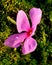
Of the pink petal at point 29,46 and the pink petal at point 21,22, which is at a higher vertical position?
the pink petal at point 21,22

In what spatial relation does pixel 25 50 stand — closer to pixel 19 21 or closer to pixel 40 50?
pixel 19 21

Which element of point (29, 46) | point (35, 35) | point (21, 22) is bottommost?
point (35, 35)

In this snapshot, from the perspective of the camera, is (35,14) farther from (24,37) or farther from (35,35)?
(35,35)

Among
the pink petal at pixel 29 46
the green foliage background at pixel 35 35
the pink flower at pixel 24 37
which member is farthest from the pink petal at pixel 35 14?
the green foliage background at pixel 35 35

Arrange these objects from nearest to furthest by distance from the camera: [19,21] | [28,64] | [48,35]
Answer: [19,21] → [28,64] → [48,35]

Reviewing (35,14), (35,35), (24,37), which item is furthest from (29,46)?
(35,35)

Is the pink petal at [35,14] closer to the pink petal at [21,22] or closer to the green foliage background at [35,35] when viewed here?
the pink petal at [21,22]

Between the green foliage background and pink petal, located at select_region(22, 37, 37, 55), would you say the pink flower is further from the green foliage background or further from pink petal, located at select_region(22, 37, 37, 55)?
the green foliage background

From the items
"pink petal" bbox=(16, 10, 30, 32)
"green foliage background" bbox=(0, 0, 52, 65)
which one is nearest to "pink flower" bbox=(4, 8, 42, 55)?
"pink petal" bbox=(16, 10, 30, 32)

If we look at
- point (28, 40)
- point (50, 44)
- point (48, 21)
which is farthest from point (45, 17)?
point (28, 40)
